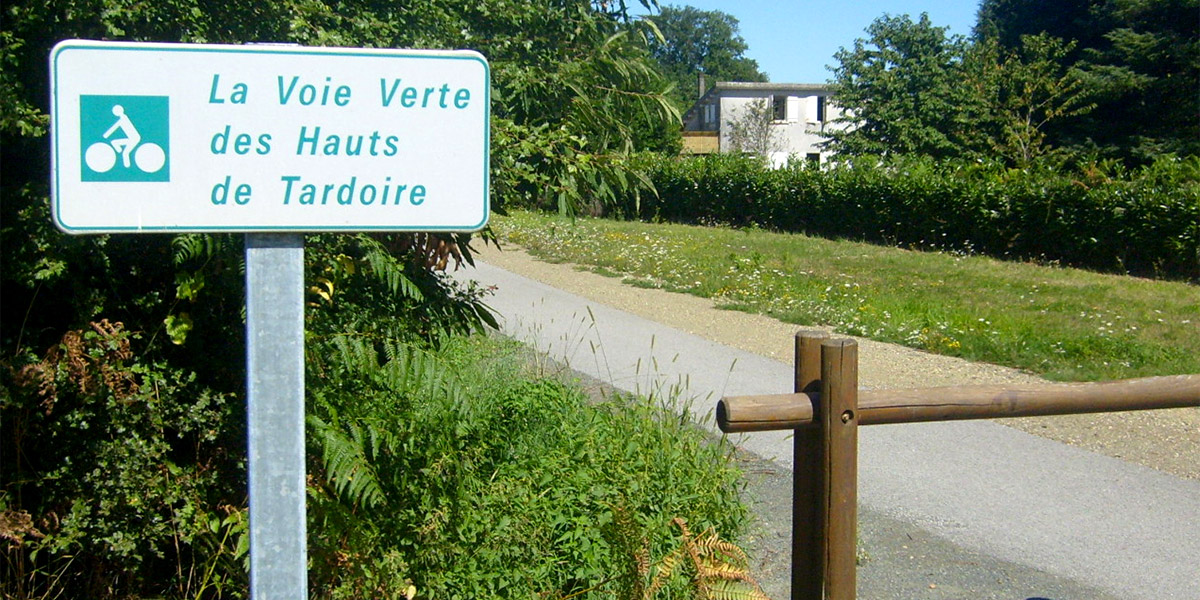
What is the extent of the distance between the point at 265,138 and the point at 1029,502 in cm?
487

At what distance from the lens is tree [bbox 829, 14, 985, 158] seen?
29.7 meters

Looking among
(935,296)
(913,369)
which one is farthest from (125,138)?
(935,296)

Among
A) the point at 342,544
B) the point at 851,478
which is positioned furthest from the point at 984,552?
the point at 342,544

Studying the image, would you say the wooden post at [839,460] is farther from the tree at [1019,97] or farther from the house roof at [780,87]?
the house roof at [780,87]

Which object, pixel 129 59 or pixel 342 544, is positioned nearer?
pixel 129 59

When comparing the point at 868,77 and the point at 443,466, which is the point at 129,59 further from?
the point at 868,77

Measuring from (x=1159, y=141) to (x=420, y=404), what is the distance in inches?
1231

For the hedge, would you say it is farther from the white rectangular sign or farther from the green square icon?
the green square icon

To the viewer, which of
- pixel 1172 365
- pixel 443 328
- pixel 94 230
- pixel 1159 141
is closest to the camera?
pixel 94 230

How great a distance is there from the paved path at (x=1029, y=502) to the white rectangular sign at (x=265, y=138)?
3156 mm

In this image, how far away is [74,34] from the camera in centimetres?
379

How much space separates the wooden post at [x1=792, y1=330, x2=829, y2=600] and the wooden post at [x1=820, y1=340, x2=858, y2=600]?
26mm

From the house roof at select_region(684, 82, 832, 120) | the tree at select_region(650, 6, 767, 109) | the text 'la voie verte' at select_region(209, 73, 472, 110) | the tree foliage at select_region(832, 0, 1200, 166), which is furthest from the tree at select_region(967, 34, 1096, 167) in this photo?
the tree at select_region(650, 6, 767, 109)

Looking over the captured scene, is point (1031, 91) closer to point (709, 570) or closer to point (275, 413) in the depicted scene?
point (709, 570)
